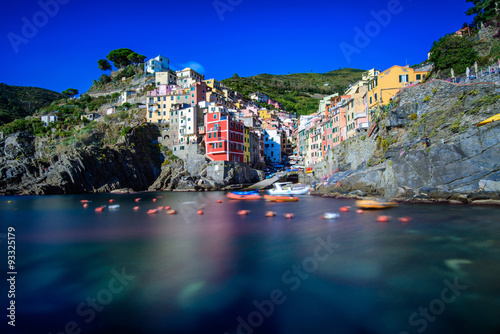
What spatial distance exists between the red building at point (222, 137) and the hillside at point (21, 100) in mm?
68304

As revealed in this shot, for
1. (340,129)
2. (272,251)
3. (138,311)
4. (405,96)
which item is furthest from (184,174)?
(138,311)

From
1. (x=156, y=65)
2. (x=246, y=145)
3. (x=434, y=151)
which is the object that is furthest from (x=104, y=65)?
(x=434, y=151)

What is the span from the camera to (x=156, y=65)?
311ft

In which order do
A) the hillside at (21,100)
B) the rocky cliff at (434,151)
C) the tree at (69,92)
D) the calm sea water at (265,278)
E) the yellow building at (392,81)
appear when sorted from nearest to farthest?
the calm sea water at (265,278) → the rocky cliff at (434,151) → the yellow building at (392,81) → the hillside at (21,100) → the tree at (69,92)

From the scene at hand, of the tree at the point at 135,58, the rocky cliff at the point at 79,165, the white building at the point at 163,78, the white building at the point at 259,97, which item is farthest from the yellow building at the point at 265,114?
the tree at the point at 135,58

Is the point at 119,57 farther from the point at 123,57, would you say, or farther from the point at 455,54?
the point at 455,54

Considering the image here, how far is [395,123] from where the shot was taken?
111ft

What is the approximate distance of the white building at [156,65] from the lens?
9412cm

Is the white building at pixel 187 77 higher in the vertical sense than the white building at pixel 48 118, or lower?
higher

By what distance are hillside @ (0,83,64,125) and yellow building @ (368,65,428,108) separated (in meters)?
100.0

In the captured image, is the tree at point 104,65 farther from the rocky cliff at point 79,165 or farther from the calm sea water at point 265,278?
the calm sea water at point 265,278

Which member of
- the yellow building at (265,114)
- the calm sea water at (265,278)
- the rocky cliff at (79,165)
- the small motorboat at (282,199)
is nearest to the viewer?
the calm sea water at (265,278)

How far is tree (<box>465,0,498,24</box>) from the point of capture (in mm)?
43250

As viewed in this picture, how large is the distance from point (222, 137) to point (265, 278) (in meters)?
47.2
